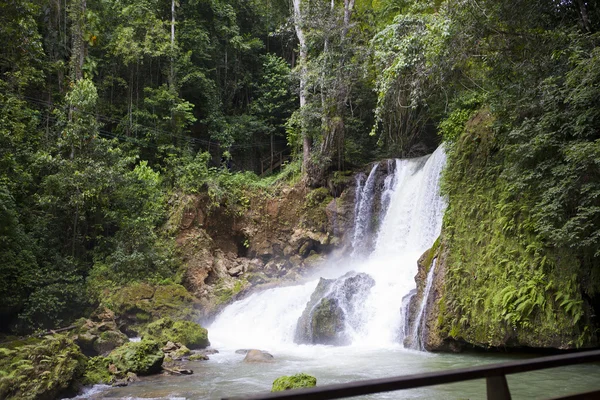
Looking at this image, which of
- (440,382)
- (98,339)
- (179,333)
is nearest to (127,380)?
(98,339)

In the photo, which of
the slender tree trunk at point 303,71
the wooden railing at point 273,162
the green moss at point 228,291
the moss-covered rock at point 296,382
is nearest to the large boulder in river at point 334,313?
the green moss at point 228,291

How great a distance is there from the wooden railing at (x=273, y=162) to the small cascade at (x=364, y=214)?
9270 millimetres

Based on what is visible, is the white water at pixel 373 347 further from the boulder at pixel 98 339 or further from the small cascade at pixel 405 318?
the boulder at pixel 98 339

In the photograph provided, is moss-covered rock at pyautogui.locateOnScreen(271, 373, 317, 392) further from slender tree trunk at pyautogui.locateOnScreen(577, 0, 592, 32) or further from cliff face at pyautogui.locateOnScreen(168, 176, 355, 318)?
cliff face at pyautogui.locateOnScreen(168, 176, 355, 318)

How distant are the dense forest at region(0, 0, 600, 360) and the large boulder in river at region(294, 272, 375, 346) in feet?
10.7

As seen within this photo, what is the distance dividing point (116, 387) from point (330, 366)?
429 cm

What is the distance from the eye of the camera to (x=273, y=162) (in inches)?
1141

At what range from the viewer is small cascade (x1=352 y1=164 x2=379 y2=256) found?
19719 millimetres

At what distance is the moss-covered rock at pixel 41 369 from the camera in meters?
8.09

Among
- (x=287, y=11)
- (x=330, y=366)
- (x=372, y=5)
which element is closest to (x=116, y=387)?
(x=330, y=366)

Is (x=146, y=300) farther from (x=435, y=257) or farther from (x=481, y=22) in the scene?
(x=481, y=22)

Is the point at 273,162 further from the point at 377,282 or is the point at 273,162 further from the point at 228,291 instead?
the point at 377,282

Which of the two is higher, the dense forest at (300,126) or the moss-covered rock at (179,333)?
the dense forest at (300,126)

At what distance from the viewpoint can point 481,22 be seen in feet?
35.0
